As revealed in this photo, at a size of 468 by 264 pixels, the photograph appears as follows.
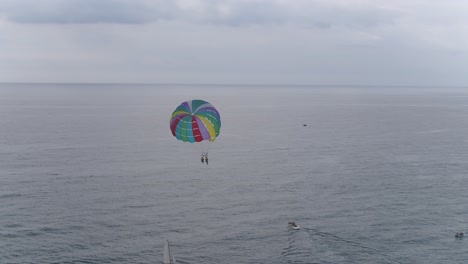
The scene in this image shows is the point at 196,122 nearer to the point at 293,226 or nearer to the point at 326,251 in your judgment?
the point at 293,226

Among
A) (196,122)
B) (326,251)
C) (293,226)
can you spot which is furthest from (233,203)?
(196,122)

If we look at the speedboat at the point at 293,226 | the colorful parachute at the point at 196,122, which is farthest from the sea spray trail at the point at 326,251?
the colorful parachute at the point at 196,122

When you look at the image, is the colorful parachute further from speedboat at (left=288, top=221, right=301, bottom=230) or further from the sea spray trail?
speedboat at (left=288, top=221, right=301, bottom=230)

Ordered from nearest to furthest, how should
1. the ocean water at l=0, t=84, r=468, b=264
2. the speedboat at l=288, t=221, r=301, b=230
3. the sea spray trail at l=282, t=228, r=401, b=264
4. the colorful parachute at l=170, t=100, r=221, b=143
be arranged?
1. the sea spray trail at l=282, t=228, r=401, b=264
2. the colorful parachute at l=170, t=100, r=221, b=143
3. the ocean water at l=0, t=84, r=468, b=264
4. the speedboat at l=288, t=221, r=301, b=230

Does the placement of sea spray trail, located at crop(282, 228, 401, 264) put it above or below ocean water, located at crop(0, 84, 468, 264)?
below

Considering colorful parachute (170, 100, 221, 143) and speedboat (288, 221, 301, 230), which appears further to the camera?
speedboat (288, 221, 301, 230)

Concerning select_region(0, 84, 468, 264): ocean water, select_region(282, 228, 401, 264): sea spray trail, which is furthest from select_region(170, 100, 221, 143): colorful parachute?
select_region(282, 228, 401, 264): sea spray trail

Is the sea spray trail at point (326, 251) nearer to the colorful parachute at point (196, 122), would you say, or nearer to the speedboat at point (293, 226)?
the speedboat at point (293, 226)

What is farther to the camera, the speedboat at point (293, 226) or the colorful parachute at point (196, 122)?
the speedboat at point (293, 226)

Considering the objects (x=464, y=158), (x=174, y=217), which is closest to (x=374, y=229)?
(x=174, y=217)
